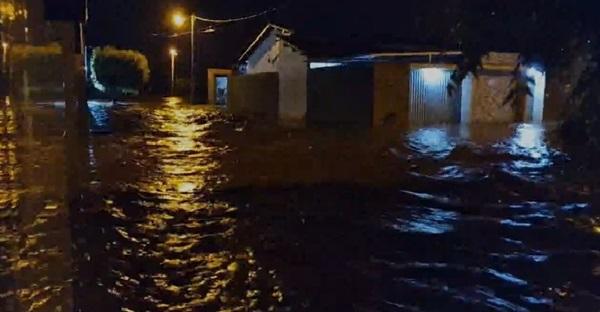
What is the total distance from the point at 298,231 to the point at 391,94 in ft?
55.3

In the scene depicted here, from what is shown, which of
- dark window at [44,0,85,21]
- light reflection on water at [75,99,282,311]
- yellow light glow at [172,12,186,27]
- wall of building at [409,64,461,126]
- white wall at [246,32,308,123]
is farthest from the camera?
yellow light glow at [172,12,186,27]

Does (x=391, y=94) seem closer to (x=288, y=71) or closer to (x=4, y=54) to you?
(x=288, y=71)

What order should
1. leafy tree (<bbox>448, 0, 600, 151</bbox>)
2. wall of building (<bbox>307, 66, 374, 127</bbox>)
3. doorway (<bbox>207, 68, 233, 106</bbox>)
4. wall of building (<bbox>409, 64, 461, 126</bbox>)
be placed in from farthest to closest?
doorway (<bbox>207, 68, 233, 106</bbox>) → wall of building (<bbox>409, 64, 461, 126</bbox>) → wall of building (<bbox>307, 66, 374, 127</bbox>) → leafy tree (<bbox>448, 0, 600, 151</bbox>)

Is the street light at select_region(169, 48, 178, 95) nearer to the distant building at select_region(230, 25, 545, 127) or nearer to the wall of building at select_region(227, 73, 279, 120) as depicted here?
the wall of building at select_region(227, 73, 279, 120)

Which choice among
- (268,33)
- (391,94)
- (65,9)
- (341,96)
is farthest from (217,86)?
(65,9)

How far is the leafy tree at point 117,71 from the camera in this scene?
5753cm

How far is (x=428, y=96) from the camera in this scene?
2686cm

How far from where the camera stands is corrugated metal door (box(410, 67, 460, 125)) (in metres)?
26.3

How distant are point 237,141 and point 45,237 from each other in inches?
480

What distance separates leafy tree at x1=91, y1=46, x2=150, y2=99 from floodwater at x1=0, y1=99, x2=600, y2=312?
134ft

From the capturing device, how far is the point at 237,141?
20859 mm

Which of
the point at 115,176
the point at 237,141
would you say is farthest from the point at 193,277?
the point at 237,141

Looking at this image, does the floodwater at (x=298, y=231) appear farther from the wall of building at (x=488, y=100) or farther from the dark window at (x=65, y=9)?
the wall of building at (x=488, y=100)

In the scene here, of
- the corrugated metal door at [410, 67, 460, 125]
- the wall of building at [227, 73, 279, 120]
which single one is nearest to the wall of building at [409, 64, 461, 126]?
the corrugated metal door at [410, 67, 460, 125]
